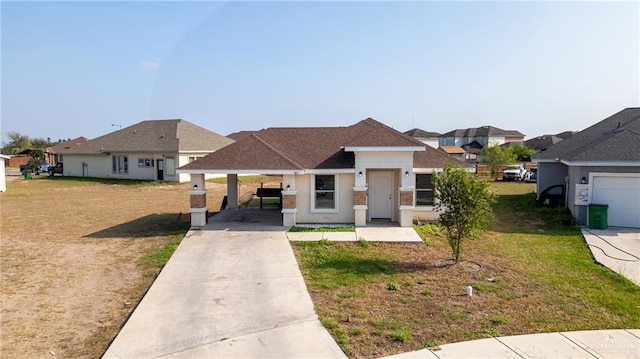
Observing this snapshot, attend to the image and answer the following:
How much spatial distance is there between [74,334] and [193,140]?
3357cm

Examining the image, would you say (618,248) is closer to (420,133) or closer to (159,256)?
(159,256)

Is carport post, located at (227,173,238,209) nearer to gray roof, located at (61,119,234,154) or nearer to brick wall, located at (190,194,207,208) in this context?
brick wall, located at (190,194,207,208)

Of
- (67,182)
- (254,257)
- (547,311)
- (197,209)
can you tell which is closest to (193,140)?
(67,182)

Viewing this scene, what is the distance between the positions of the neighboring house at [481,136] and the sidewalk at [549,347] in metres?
79.0

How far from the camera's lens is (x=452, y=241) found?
11352 millimetres

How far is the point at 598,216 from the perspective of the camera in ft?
51.1

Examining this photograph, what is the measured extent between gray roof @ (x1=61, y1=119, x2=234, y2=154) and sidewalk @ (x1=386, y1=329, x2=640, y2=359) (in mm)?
32636

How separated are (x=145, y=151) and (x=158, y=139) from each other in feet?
6.72

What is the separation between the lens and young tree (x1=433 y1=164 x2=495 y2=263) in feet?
34.8

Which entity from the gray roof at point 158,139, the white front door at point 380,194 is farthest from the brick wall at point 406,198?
the gray roof at point 158,139

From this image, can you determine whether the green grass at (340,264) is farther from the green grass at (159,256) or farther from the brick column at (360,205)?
the green grass at (159,256)

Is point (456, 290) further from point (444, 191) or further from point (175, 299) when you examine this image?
point (175, 299)

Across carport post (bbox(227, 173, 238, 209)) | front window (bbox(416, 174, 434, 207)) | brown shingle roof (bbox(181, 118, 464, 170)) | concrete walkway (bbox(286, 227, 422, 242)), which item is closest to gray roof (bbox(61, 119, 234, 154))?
carport post (bbox(227, 173, 238, 209))

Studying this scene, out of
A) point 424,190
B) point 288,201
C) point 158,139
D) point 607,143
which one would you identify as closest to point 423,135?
point 158,139
